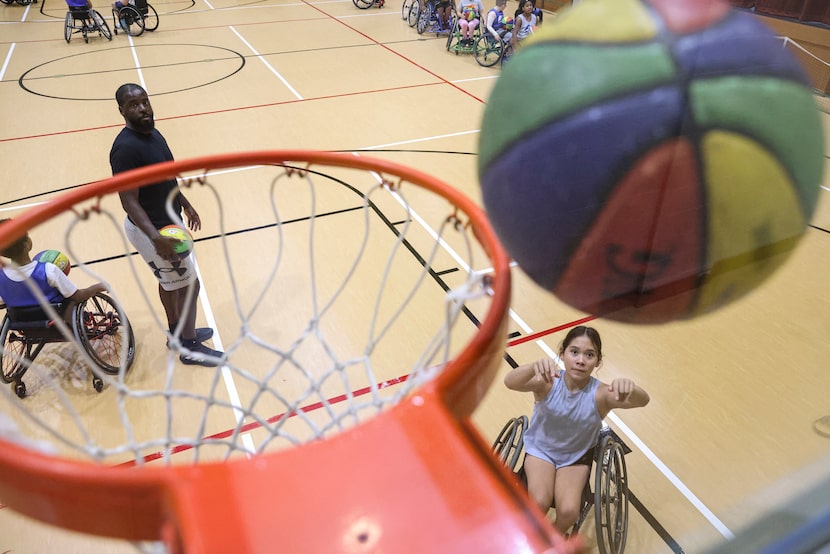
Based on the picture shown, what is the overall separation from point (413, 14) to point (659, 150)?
31.0 feet

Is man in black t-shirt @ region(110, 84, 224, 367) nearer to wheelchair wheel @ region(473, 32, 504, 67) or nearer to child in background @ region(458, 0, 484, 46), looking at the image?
wheelchair wheel @ region(473, 32, 504, 67)

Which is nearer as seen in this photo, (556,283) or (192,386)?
(556,283)

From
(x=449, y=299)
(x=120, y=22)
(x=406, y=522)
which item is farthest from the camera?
(x=120, y=22)

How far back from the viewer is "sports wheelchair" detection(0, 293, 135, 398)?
2.44 meters

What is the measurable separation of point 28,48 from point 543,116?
30.8ft

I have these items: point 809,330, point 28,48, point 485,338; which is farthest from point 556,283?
point 28,48

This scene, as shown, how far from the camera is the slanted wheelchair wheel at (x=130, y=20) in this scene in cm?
834

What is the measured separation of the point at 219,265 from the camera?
347 cm

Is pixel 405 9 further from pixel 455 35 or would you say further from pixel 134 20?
pixel 134 20

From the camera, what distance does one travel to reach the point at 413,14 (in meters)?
9.41

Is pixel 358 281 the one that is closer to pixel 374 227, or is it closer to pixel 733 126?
pixel 374 227

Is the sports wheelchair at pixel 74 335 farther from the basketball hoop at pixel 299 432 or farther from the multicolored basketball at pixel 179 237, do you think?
the multicolored basketball at pixel 179 237

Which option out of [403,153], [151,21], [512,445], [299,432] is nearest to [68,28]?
[151,21]

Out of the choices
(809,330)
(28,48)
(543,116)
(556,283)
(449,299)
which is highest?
(543,116)
